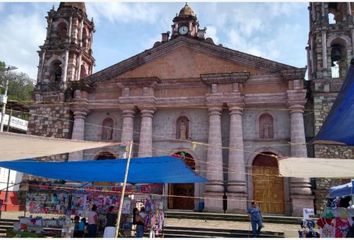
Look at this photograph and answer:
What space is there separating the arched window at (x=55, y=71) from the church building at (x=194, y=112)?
2.7 inches

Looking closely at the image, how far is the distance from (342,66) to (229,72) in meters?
6.38

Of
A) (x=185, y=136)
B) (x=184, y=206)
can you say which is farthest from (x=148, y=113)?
(x=184, y=206)

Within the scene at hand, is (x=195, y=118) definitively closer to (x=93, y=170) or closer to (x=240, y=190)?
(x=240, y=190)

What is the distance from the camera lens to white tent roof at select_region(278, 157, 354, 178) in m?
8.74

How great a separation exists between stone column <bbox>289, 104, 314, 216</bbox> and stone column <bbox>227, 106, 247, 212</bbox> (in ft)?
8.35

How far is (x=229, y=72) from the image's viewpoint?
21.0 meters

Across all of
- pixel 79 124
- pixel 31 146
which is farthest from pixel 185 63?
pixel 31 146

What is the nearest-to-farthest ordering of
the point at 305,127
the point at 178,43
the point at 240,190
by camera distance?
the point at 240,190
the point at 305,127
the point at 178,43

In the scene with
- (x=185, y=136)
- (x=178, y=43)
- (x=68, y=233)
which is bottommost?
(x=68, y=233)

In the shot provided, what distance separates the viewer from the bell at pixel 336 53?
2114cm

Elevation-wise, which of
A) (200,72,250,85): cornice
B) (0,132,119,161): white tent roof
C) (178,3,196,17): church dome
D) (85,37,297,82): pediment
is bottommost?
(0,132,119,161): white tent roof

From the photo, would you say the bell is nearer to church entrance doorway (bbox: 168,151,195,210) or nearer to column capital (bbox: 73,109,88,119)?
church entrance doorway (bbox: 168,151,195,210)

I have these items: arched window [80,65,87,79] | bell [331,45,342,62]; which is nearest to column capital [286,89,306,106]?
bell [331,45,342,62]

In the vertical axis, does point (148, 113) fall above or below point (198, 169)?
above
